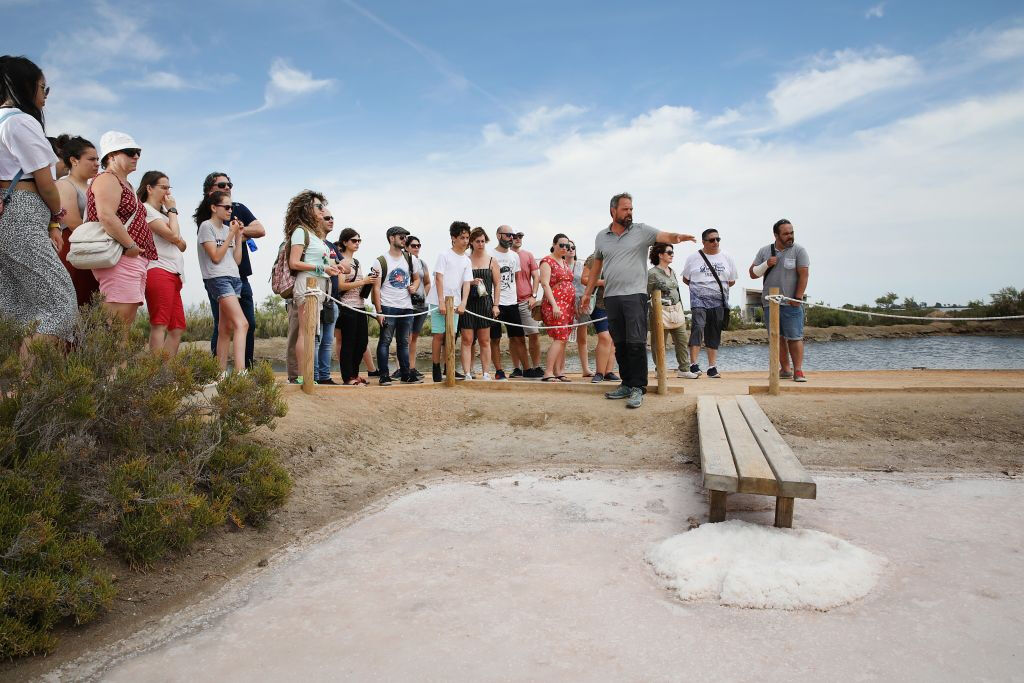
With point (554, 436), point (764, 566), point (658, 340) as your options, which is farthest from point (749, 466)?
point (658, 340)

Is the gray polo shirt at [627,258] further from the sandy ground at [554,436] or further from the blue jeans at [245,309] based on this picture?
the blue jeans at [245,309]

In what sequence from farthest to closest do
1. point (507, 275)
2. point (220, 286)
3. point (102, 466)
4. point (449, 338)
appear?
point (507, 275) → point (449, 338) → point (220, 286) → point (102, 466)

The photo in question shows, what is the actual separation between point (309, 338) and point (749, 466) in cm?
454

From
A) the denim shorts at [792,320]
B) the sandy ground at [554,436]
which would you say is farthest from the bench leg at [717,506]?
the denim shorts at [792,320]

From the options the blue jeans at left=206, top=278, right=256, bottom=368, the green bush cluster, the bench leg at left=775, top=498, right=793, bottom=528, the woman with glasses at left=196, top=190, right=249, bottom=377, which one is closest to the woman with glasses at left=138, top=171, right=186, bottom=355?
the woman with glasses at left=196, top=190, right=249, bottom=377

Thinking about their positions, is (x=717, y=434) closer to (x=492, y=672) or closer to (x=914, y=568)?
(x=914, y=568)

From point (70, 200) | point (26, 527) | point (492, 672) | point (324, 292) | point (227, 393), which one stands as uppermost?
point (70, 200)

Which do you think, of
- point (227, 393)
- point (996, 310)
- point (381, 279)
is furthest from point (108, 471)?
point (996, 310)

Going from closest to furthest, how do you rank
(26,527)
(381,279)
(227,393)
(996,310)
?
(26,527) → (227,393) → (381,279) → (996,310)

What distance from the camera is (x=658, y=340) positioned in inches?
326

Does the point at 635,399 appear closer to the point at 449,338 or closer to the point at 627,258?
the point at 627,258

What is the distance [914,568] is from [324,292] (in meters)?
6.01

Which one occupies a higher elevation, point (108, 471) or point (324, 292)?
point (324, 292)

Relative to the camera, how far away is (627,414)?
7.74 metres
